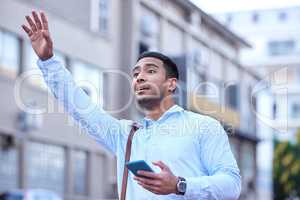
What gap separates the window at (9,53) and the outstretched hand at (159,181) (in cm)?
2238

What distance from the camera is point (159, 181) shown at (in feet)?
11.0

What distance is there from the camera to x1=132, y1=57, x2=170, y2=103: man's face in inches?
150

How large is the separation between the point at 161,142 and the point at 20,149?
22.8 m

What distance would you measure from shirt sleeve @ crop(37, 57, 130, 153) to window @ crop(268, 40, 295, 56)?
2833 inches

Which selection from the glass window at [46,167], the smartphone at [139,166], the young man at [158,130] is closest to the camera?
the smartphone at [139,166]

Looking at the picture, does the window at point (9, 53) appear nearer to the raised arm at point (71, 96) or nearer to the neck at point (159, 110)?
the raised arm at point (71, 96)

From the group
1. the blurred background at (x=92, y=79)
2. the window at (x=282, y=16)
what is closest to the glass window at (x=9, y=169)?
the blurred background at (x=92, y=79)

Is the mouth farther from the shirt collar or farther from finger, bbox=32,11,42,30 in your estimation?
finger, bbox=32,11,42,30

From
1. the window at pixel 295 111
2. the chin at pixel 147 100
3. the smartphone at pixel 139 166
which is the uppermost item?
the window at pixel 295 111

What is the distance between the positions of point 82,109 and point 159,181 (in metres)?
0.92

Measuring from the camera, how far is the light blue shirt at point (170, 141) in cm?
367

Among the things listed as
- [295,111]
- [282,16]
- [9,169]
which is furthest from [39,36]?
[282,16]

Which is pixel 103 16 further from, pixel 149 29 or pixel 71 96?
pixel 71 96

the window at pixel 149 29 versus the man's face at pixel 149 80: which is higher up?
the window at pixel 149 29
